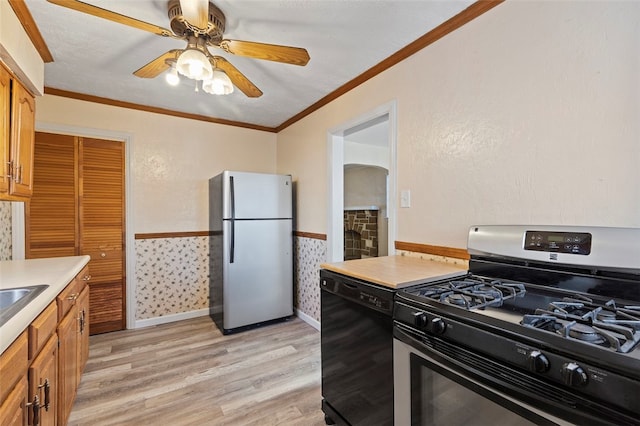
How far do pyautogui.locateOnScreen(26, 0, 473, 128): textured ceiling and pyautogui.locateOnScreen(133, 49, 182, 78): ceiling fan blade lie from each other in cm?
23

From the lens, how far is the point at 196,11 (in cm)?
134

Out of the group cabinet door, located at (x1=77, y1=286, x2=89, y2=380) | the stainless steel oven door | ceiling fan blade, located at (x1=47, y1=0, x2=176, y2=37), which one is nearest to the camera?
the stainless steel oven door

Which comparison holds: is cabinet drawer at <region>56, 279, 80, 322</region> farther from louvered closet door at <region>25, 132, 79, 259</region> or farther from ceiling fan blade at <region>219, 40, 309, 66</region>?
ceiling fan blade at <region>219, 40, 309, 66</region>

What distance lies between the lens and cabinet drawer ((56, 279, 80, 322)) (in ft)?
4.91

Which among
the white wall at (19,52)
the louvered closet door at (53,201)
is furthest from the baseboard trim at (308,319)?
the white wall at (19,52)

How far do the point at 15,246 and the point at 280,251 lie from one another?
232 cm

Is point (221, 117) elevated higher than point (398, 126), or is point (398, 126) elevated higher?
point (221, 117)

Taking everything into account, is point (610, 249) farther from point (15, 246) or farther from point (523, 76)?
point (15, 246)

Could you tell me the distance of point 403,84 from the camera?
2084mm

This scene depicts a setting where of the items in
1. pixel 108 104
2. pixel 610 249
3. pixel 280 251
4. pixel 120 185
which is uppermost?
pixel 108 104

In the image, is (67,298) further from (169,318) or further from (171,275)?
(169,318)

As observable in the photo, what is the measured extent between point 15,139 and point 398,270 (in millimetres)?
2377

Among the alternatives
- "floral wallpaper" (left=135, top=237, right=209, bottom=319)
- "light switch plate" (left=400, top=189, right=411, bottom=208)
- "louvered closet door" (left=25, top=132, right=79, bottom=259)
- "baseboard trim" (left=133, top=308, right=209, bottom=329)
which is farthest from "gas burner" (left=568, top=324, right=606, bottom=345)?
"louvered closet door" (left=25, top=132, right=79, bottom=259)

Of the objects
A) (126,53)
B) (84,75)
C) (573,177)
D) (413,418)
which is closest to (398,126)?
(573,177)
